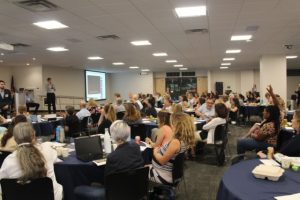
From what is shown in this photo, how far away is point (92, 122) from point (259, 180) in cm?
605

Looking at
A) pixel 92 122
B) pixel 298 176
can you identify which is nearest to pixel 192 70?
pixel 92 122

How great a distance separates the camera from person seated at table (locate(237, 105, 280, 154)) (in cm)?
424

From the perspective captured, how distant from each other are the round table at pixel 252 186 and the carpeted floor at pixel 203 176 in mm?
1608

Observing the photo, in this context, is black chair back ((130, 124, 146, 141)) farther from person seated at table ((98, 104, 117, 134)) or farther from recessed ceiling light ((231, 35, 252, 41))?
recessed ceiling light ((231, 35, 252, 41))

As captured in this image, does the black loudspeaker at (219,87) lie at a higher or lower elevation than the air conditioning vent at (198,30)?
lower

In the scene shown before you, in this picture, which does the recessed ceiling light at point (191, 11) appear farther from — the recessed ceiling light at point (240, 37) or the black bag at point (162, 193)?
the black bag at point (162, 193)

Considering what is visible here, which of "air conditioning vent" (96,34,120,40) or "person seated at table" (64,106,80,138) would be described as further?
"air conditioning vent" (96,34,120,40)

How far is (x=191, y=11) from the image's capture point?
4.93 metres

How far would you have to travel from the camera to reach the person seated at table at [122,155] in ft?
8.09

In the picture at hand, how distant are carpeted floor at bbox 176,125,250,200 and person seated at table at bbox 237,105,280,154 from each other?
720 mm

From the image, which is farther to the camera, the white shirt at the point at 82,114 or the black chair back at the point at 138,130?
the white shirt at the point at 82,114

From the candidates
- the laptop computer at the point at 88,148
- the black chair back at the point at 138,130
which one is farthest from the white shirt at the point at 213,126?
the laptop computer at the point at 88,148

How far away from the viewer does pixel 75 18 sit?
202 inches

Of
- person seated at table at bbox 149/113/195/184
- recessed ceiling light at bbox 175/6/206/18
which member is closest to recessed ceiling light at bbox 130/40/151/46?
recessed ceiling light at bbox 175/6/206/18
